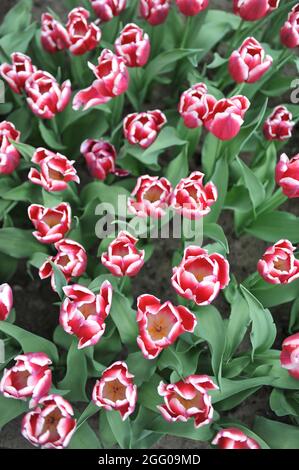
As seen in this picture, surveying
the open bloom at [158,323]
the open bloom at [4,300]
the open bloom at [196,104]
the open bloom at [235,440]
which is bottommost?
the open bloom at [235,440]

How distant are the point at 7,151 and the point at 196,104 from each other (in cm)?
42

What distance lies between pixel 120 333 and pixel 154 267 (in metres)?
0.40

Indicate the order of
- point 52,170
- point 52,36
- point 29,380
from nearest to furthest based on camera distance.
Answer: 1. point 29,380
2. point 52,170
3. point 52,36

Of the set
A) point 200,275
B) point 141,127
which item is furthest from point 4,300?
point 141,127

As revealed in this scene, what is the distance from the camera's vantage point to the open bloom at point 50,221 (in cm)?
117

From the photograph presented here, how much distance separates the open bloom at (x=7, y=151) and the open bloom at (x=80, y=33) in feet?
0.84

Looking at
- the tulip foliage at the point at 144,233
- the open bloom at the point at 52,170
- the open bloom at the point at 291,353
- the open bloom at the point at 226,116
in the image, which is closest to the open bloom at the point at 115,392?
the tulip foliage at the point at 144,233

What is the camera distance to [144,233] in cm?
131

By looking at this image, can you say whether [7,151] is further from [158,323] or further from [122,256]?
[158,323]

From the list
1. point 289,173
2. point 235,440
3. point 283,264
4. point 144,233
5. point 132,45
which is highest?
point 132,45

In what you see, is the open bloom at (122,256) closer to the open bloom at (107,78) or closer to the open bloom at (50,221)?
the open bloom at (50,221)

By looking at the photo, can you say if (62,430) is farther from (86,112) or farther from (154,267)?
(86,112)
